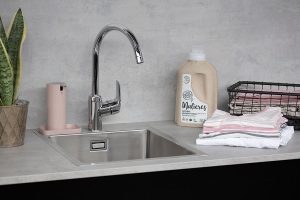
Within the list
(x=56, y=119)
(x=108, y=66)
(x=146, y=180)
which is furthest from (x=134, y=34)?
(x=146, y=180)

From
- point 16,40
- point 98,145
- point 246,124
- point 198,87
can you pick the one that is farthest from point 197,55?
point 16,40

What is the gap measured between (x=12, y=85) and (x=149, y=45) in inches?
26.0

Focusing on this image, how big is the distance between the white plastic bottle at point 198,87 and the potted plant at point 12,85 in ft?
2.08

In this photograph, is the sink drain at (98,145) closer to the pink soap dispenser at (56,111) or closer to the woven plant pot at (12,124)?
the pink soap dispenser at (56,111)

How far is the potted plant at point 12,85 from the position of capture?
202 centimetres

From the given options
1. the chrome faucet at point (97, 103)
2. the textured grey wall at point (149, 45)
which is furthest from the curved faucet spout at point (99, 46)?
the textured grey wall at point (149, 45)

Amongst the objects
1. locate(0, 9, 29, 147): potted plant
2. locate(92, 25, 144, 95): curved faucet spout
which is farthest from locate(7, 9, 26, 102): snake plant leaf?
locate(92, 25, 144, 95): curved faucet spout

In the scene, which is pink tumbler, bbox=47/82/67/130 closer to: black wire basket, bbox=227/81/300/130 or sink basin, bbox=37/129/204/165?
sink basin, bbox=37/129/204/165

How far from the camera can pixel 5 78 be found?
6.61 feet

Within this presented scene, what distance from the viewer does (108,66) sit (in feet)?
8.05

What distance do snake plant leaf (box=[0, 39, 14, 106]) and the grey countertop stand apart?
0.17m

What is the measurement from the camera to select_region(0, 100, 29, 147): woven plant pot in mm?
2027

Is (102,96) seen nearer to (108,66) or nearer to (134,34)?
(108,66)

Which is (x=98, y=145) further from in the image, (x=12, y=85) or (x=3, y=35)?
(x=3, y=35)
